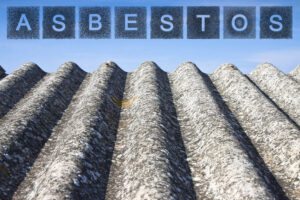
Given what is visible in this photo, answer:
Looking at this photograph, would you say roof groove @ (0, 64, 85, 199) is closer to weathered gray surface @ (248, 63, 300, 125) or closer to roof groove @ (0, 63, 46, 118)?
roof groove @ (0, 63, 46, 118)

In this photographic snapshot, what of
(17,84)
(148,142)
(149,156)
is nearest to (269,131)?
(148,142)

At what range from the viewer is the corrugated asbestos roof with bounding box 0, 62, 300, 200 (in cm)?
334

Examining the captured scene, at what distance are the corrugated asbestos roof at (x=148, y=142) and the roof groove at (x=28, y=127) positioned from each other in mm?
15

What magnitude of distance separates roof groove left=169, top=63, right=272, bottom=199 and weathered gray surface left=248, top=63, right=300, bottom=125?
4.93ft

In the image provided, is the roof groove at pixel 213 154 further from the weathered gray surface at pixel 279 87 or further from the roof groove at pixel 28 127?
the roof groove at pixel 28 127

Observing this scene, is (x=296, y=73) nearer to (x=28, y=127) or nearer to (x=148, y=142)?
(x=148, y=142)

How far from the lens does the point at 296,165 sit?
12.5ft

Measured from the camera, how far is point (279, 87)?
22.8 feet

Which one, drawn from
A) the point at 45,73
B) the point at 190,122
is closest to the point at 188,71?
the point at 190,122

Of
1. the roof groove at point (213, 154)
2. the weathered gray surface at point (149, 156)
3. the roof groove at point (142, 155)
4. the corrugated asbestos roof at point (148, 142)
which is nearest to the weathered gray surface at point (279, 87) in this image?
the corrugated asbestos roof at point (148, 142)

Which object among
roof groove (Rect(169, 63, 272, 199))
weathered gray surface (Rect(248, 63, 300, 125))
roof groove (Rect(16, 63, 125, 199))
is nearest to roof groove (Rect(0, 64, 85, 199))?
roof groove (Rect(16, 63, 125, 199))

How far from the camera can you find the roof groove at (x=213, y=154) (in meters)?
3.25

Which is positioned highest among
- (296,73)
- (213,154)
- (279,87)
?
(296,73)

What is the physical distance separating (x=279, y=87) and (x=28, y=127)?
5065 millimetres
